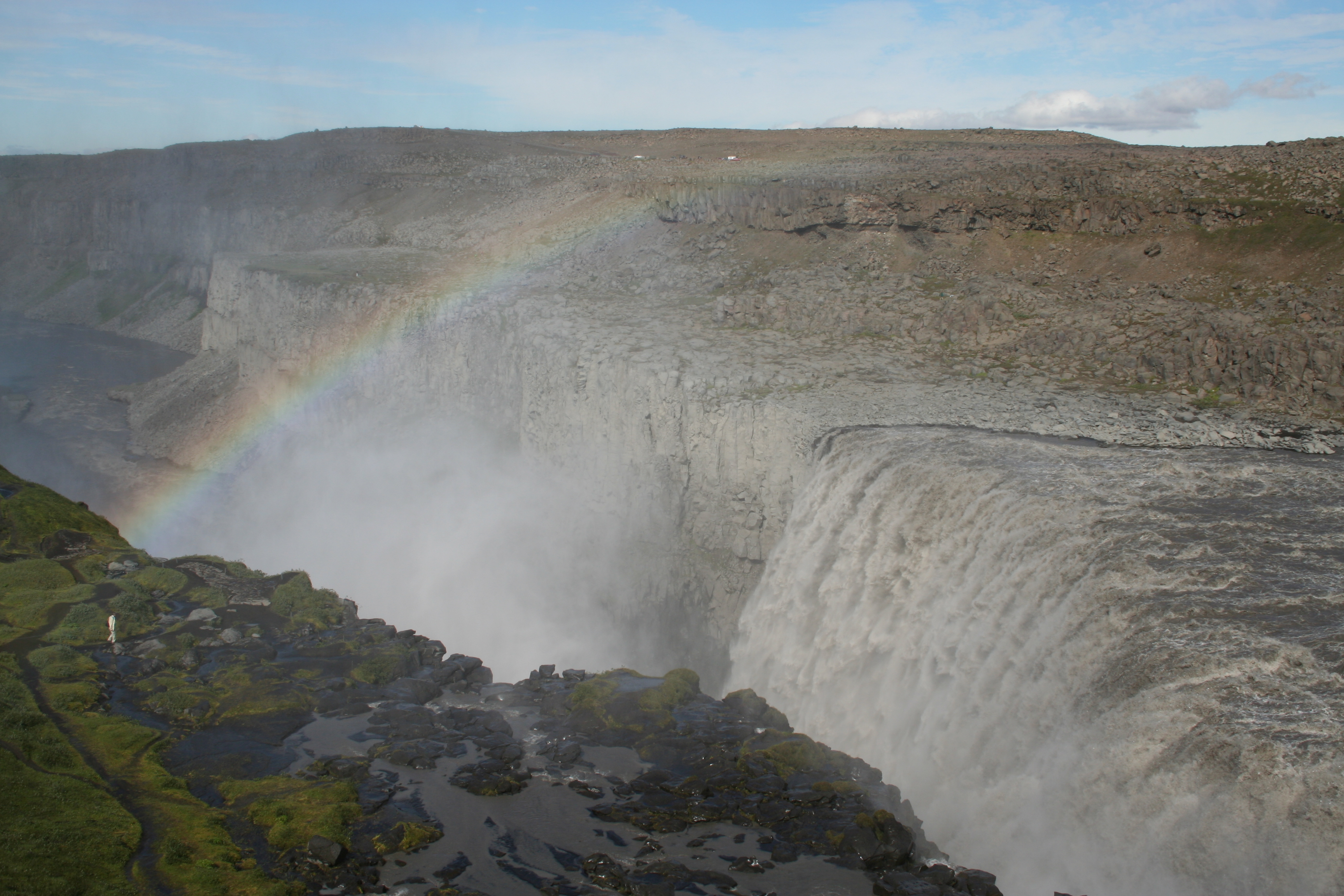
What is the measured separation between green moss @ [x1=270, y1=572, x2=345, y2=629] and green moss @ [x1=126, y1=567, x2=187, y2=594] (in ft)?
7.50

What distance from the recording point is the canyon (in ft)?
38.5

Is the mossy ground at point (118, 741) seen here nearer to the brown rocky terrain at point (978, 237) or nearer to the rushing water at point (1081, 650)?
the rushing water at point (1081, 650)

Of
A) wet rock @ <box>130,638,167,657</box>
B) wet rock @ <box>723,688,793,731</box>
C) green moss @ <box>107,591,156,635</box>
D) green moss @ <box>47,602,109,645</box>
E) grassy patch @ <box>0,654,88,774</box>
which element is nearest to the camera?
grassy patch @ <box>0,654,88,774</box>

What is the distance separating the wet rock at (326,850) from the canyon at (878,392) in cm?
864

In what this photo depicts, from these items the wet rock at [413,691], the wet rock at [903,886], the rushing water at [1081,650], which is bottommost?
the wet rock at [413,691]

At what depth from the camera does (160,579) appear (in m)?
22.9

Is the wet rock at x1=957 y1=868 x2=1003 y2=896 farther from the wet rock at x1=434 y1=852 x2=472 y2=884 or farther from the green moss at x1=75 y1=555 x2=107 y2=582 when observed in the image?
the green moss at x1=75 y1=555 x2=107 y2=582

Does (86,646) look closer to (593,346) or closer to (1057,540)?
(593,346)

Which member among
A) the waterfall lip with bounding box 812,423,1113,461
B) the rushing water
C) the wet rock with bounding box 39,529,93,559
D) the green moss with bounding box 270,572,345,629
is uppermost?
the waterfall lip with bounding box 812,423,1113,461

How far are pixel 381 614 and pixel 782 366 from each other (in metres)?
15.6

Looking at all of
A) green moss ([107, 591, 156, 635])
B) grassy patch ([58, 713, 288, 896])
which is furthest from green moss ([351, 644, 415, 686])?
green moss ([107, 591, 156, 635])

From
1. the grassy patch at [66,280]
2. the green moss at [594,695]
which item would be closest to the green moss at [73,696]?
the green moss at [594,695]

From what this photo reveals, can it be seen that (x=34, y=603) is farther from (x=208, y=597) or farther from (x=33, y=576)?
(x=208, y=597)

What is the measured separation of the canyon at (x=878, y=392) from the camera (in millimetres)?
11750
